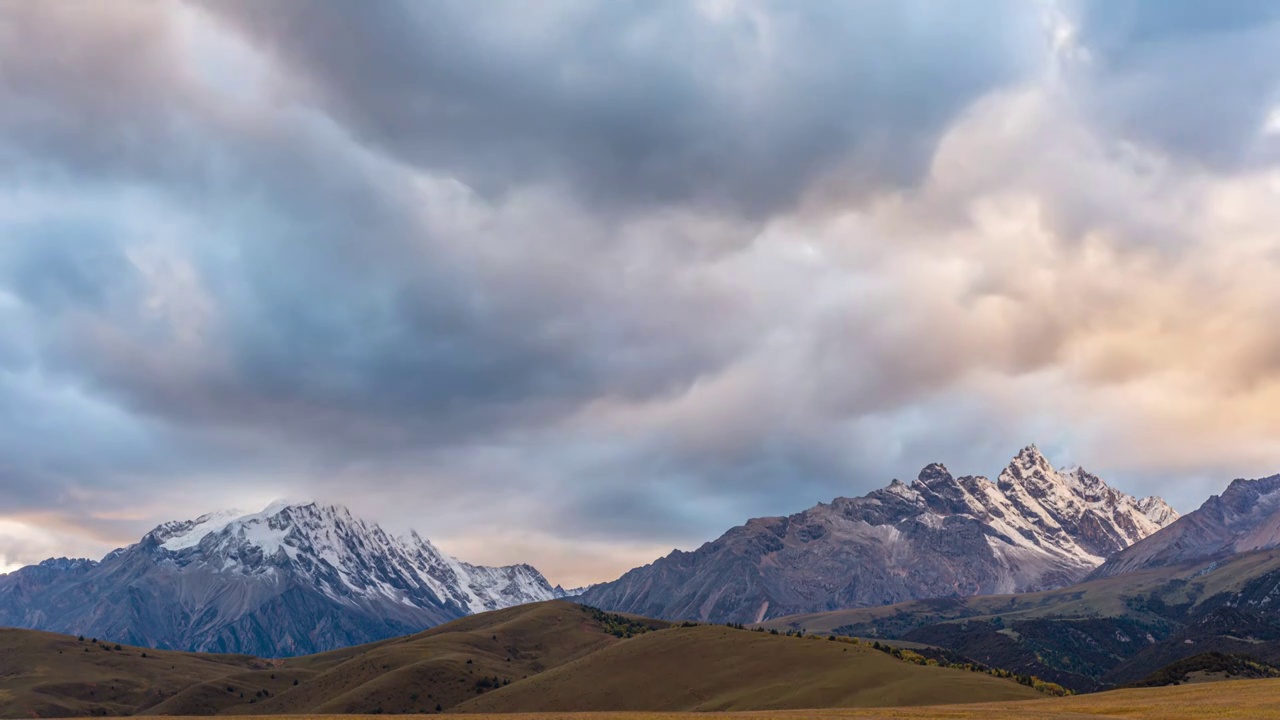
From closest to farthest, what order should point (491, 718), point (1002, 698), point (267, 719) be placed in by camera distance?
point (267, 719) < point (491, 718) < point (1002, 698)

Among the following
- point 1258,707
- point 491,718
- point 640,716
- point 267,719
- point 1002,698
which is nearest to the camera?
point 1258,707

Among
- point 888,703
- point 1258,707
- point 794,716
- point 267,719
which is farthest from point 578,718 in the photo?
point 888,703

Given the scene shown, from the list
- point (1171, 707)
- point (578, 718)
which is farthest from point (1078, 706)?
point (578, 718)

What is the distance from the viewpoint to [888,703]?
7510 inches

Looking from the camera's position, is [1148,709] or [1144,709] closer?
[1148,709]

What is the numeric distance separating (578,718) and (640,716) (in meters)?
7.79

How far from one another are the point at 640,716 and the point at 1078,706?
53254 millimetres

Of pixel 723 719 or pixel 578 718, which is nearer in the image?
pixel 578 718

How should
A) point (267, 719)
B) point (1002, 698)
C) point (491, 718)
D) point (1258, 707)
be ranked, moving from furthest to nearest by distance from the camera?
point (1002, 698) → point (491, 718) → point (267, 719) → point (1258, 707)

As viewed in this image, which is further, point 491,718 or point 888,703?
point 888,703

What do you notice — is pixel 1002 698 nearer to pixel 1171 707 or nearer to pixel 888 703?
pixel 888 703

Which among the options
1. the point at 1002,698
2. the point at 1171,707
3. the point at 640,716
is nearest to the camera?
the point at 1171,707

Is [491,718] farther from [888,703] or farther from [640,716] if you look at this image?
[888,703]

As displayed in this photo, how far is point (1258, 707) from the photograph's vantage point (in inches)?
4063
